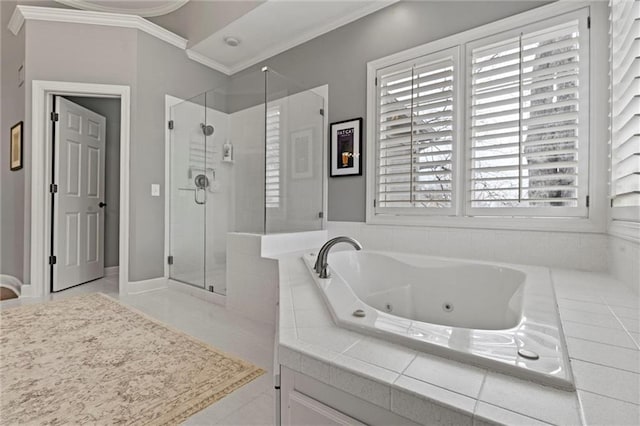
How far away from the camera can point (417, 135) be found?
2.44 m

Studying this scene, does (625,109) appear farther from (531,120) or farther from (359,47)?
(359,47)

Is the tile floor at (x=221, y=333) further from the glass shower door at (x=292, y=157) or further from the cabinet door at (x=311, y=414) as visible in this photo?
the glass shower door at (x=292, y=157)

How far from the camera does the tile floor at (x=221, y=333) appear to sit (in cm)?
128

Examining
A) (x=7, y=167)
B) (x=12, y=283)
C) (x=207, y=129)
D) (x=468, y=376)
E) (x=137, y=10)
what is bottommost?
(x=12, y=283)

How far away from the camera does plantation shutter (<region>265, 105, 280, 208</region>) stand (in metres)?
2.55

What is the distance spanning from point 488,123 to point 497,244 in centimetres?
85

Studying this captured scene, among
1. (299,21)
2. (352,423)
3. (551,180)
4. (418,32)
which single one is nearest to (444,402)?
(352,423)

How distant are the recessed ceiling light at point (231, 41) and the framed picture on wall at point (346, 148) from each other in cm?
151

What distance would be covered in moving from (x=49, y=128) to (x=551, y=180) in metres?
4.45

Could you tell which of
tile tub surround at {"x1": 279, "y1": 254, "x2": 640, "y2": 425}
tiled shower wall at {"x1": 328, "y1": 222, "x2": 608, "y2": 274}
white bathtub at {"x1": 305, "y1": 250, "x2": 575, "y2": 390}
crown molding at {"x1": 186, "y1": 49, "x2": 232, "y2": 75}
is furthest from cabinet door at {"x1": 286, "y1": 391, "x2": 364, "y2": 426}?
crown molding at {"x1": 186, "y1": 49, "x2": 232, "y2": 75}

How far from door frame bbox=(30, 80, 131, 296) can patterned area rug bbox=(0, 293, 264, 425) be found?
0.91 metres

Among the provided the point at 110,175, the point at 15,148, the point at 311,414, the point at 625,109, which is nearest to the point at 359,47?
the point at 625,109

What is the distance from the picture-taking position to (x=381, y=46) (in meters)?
2.67

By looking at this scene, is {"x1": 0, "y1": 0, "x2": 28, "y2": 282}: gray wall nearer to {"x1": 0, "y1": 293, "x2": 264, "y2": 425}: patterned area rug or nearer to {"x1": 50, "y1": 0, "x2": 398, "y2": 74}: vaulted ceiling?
{"x1": 50, "y1": 0, "x2": 398, "y2": 74}: vaulted ceiling
